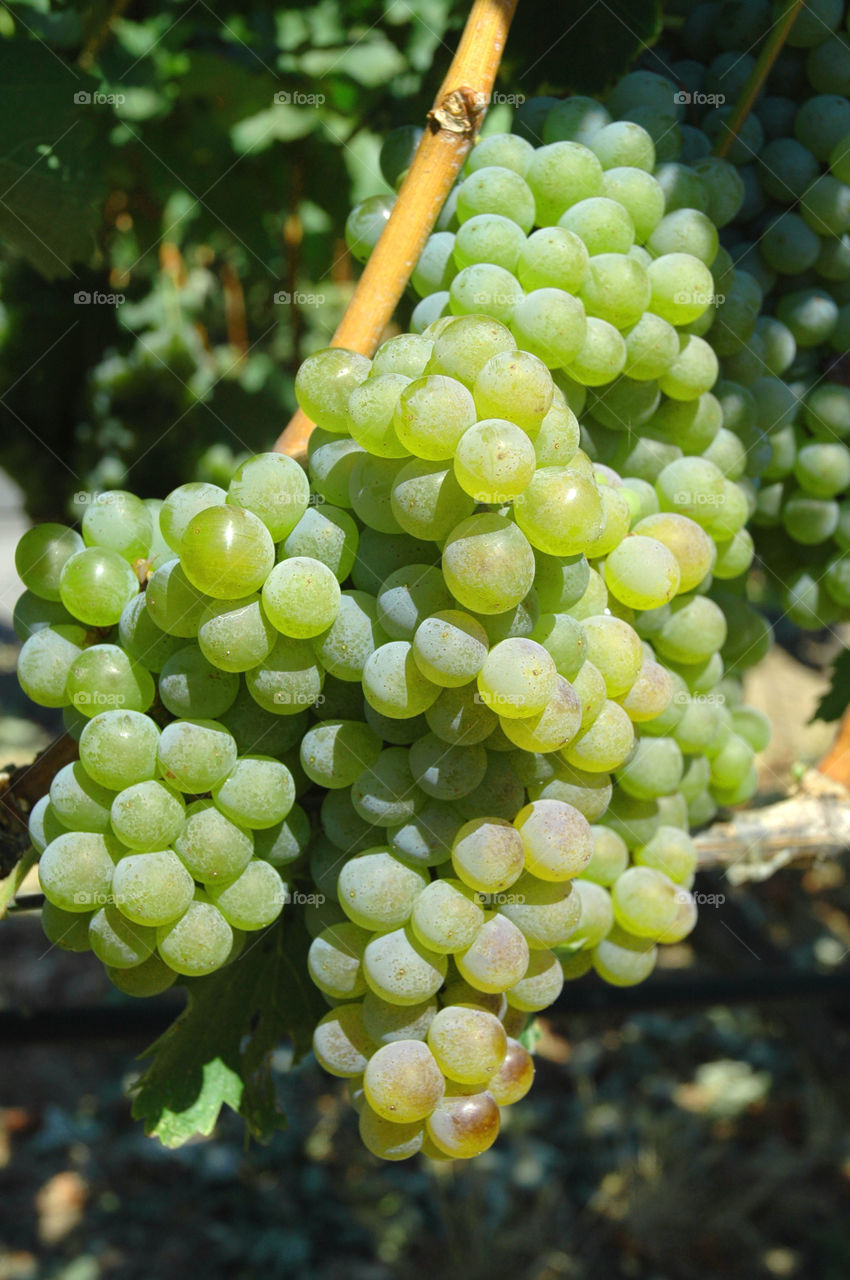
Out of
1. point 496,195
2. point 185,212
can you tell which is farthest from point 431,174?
point 185,212

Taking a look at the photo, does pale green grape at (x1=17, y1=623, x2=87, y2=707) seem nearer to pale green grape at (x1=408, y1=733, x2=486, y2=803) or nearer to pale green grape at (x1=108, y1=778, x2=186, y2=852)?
pale green grape at (x1=108, y1=778, x2=186, y2=852)

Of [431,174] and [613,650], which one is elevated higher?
[431,174]

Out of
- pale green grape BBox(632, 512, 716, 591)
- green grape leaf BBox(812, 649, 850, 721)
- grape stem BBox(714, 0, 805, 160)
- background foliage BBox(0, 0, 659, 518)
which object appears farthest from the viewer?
background foliage BBox(0, 0, 659, 518)

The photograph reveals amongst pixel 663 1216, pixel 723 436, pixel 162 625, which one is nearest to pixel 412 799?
pixel 162 625

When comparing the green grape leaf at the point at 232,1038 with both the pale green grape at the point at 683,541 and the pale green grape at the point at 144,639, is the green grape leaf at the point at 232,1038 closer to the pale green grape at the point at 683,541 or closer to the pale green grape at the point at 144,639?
the pale green grape at the point at 144,639

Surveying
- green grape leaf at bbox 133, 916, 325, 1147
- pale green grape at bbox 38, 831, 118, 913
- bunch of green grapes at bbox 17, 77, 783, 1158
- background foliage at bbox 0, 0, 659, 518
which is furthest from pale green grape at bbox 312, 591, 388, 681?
background foliage at bbox 0, 0, 659, 518

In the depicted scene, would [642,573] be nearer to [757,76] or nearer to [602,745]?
[602,745]

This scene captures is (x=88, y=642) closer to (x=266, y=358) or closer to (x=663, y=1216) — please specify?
(x=266, y=358)
